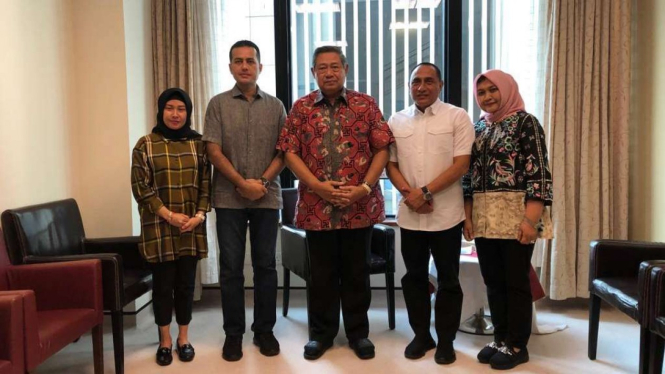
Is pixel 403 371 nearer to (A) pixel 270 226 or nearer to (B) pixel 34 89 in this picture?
(A) pixel 270 226

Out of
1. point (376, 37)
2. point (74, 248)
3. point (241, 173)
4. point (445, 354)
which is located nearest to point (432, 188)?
point (445, 354)

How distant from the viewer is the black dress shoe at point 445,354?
7.71 feet

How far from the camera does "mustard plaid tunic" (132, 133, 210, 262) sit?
228cm

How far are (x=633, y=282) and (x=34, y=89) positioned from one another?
3084 millimetres

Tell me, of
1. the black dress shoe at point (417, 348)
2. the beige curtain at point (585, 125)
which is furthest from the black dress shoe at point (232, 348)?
the beige curtain at point (585, 125)

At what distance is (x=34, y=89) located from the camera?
2551 mm

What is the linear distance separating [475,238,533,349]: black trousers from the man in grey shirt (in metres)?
1.04

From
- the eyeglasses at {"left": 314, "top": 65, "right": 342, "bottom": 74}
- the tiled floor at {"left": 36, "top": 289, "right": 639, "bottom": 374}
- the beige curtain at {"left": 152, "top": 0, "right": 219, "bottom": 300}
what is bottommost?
the tiled floor at {"left": 36, "top": 289, "right": 639, "bottom": 374}

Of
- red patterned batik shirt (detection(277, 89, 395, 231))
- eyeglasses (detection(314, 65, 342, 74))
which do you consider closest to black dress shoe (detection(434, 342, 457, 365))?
red patterned batik shirt (detection(277, 89, 395, 231))

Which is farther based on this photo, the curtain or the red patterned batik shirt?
the curtain

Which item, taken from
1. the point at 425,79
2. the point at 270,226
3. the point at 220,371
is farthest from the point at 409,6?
the point at 220,371

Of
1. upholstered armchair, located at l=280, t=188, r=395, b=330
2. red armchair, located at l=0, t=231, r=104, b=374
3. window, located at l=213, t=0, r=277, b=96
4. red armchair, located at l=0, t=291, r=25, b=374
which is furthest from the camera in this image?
window, located at l=213, t=0, r=277, b=96

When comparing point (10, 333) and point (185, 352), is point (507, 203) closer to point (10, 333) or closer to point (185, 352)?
point (185, 352)

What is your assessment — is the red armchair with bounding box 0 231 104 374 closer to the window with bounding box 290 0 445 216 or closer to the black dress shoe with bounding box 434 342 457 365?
the black dress shoe with bounding box 434 342 457 365
